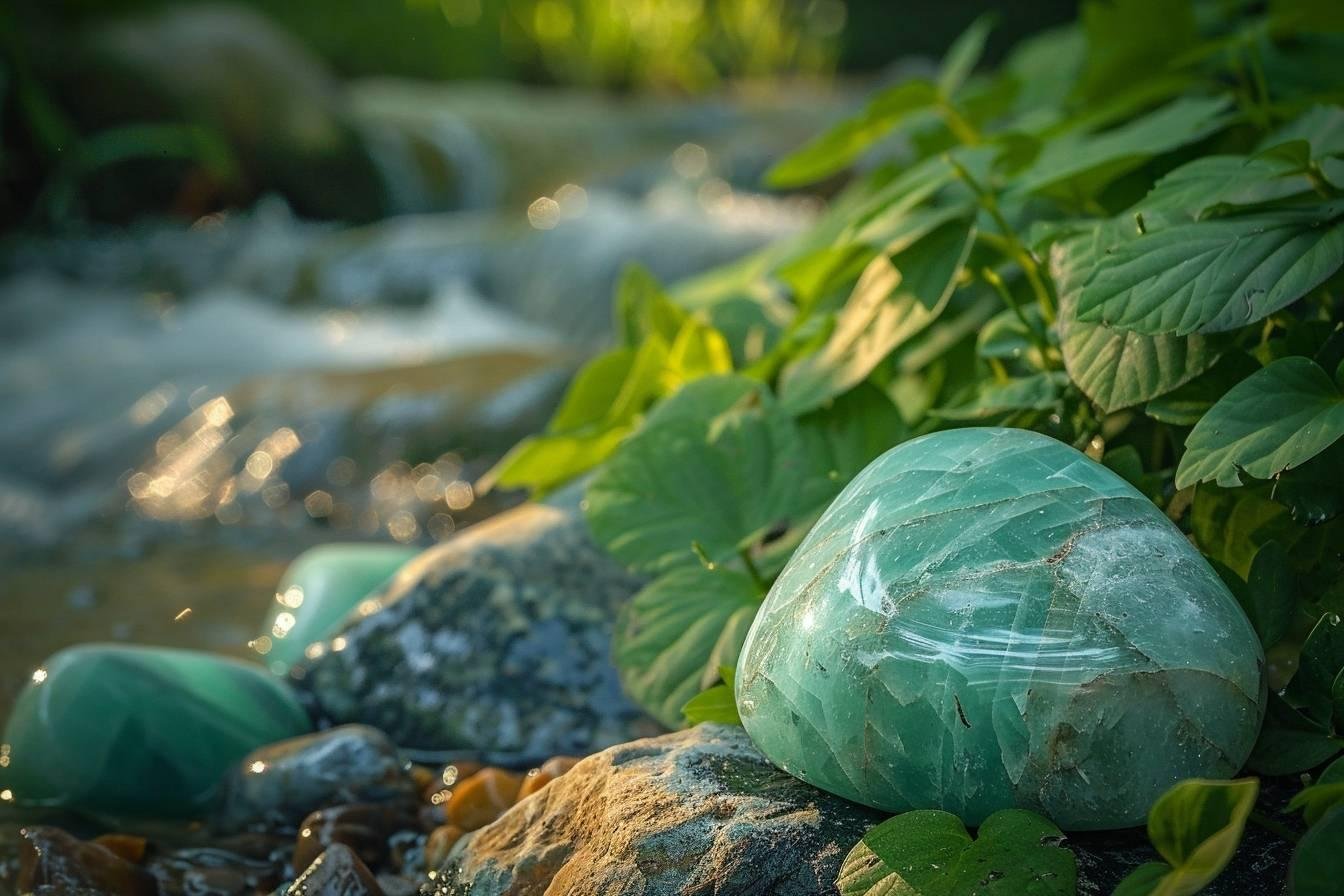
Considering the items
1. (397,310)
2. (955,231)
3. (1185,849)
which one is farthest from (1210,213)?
(397,310)

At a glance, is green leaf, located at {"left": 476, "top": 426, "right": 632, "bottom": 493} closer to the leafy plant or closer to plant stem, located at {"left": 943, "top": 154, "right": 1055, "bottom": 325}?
the leafy plant

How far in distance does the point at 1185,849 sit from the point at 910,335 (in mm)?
765

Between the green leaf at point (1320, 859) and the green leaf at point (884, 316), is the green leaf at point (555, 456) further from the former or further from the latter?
the green leaf at point (1320, 859)

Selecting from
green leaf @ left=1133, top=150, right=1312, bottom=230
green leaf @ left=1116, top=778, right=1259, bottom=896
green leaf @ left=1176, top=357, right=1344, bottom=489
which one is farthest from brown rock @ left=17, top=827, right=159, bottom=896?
green leaf @ left=1133, top=150, right=1312, bottom=230

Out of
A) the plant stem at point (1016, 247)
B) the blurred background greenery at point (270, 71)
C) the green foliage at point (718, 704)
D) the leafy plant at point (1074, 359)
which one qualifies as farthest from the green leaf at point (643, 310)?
the blurred background greenery at point (270, 71)

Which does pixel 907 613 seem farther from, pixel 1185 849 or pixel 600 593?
pixel 600 593

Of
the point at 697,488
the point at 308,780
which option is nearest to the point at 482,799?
the point at 308,780

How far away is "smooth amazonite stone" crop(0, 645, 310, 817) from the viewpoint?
5.28ft

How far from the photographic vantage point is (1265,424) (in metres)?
1.05

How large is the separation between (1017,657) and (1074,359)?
379mm

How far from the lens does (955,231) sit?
1.54m

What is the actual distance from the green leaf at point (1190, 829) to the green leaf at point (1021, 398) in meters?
0.50

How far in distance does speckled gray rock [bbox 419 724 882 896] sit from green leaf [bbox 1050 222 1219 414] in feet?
1.52

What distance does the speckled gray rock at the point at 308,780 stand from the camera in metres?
1.58
